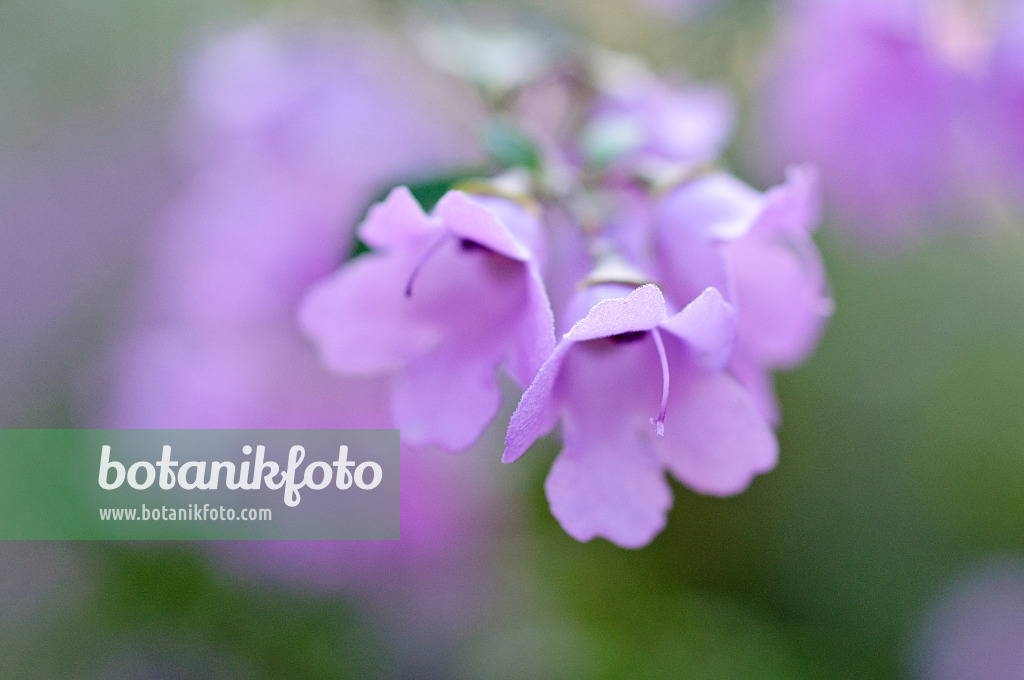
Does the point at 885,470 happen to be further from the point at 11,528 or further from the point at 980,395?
the point at 11,528

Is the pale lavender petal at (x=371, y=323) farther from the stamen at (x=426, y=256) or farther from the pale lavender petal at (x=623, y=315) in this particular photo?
the pale lavender petal at (x=623, y=315)

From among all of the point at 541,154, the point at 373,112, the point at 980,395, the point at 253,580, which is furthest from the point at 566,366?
the point at 980,395

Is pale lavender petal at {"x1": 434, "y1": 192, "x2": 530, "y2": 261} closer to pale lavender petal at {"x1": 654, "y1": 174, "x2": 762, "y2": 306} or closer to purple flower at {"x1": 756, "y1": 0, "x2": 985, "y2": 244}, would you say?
pale lavender petal at {"x1": 654, "y1": 174, "x2": 762, "y2": 306}

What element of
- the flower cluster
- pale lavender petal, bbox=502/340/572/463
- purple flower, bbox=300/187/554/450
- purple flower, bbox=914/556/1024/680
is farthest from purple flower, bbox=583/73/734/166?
purple flower, bbox=914/556/1024/680

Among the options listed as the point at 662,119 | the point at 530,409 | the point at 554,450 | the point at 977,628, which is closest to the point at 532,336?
the point at 530,409

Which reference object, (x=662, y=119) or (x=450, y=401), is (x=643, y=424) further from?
(x=662, y=119)

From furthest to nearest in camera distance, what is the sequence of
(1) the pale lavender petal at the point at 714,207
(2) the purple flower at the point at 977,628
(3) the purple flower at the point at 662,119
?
(2) the purple flower at the point at 977,628, (3) the purple flower at the point at 662,119, (1) the pale lavender petal at the point at 714,207

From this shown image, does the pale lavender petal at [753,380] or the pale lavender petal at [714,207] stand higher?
the pale lavender petal at [714,207]

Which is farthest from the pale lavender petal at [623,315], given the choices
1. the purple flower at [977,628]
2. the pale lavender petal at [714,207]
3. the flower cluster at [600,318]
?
the purple flower at [977,628]
